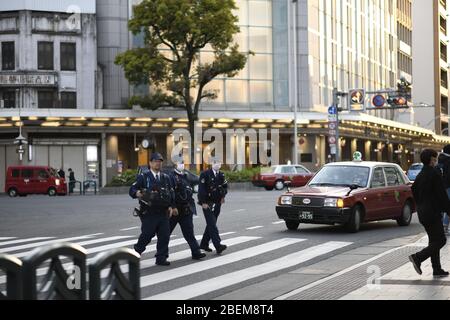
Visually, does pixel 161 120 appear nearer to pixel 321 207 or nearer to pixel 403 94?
pixel 403 94

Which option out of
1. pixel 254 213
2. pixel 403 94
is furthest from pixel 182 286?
pixel 403 94

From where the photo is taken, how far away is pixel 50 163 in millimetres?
48188

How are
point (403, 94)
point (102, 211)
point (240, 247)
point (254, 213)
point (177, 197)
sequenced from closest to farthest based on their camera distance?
point (177, 197) → point (240, 247) → point (254, 213) → point (102, 211) → point (403, 94)

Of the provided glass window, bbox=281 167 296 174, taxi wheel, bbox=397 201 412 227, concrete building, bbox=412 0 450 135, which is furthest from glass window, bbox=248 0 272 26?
concrete building, bbox=412 0 450 135

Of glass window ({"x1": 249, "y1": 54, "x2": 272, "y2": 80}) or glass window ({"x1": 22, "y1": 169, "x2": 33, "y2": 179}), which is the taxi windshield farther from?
glass window ({"x1": 249, "y1": 54, "x2": 272, "y2": 80})

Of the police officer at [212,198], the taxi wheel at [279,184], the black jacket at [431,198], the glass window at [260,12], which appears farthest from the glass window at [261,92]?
the black jacket at [431,198]

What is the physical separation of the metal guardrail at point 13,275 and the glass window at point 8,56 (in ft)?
148

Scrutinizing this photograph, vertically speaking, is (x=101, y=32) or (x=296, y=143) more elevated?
(x=101, y=32)

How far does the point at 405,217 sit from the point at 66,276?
47.4 ft

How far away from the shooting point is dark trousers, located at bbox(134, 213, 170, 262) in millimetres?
11250

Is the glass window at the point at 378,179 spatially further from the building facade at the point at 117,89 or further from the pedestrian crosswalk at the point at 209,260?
the building facade at the point at 117,89

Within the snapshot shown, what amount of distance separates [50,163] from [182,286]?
4040 cm

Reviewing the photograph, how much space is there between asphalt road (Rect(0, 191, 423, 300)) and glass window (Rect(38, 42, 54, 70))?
24528 mm

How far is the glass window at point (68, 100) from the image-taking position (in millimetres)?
47688
